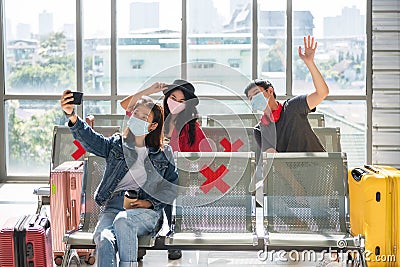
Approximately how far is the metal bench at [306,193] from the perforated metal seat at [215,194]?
0.13 meters

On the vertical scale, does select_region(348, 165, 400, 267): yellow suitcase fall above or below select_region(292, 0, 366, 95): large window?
below

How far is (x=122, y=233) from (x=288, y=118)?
1.58 metres

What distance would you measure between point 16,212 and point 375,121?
3939 mm

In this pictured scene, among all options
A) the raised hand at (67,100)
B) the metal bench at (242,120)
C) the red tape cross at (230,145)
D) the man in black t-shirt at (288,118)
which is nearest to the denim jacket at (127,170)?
the raised hand at (67,100)

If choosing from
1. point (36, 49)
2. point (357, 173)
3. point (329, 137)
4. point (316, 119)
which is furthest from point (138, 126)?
point (36, 49)

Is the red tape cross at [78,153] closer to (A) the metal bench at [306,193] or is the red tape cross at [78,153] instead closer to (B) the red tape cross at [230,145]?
(B) the red tape cross at [230,145]

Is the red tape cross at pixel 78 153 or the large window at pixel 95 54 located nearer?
the red tape cross at pixel 78 153

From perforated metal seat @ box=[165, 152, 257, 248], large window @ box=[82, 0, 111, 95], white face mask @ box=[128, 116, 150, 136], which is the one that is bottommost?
perforated metal seat @ box=[165, 152, 257, 248]

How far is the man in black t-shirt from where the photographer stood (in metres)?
4.92

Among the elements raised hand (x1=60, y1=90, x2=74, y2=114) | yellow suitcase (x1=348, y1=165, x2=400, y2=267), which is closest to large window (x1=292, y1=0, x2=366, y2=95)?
yellow suitcase (x1=348, y1=165, x2=400, y2=267)

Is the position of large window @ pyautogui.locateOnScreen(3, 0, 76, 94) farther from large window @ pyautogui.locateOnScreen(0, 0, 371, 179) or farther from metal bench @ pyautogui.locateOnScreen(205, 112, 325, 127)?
metal bench @ pyautogui.locateOnScreen(205, 112, 325, 127)

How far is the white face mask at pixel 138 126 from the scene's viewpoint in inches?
174

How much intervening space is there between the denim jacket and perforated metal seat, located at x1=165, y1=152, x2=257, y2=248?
0.37ft

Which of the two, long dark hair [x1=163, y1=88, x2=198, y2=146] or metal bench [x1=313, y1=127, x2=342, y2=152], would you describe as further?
metal bench [x1=313, y1=127, x2=342, y2=152]
